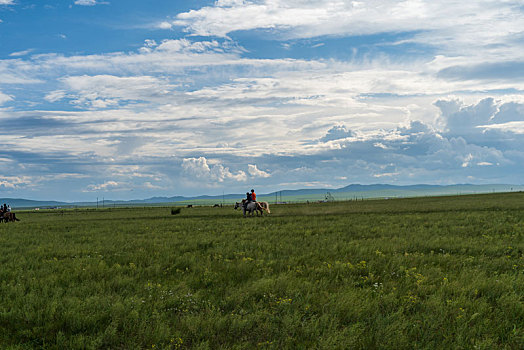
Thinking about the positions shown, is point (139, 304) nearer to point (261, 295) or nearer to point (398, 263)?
point (261, 295)

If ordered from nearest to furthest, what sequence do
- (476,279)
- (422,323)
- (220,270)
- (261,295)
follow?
1. (422,323)
2. (261,295)
3. (476,279)
4. (220,270)

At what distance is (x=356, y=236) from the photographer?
22000 mm

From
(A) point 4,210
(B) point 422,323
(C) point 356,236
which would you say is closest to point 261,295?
(B) point 422,323

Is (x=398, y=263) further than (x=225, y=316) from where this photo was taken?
Yes

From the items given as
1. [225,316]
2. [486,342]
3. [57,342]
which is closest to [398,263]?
[486,342]

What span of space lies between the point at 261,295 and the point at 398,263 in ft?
20.6

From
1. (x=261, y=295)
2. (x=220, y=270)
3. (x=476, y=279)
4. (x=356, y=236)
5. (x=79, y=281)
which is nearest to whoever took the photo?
(x=261, y=295)

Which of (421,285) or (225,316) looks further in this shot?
(421,285)

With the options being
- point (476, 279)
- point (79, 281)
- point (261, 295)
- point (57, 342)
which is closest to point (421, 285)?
point (476, 279)

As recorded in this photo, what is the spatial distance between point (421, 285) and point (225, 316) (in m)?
6.06

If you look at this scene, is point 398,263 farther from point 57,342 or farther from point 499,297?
point 57,342

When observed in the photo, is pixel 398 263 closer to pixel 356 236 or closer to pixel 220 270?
pixel 220 270

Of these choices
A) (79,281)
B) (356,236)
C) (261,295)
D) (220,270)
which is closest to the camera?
(261,295)

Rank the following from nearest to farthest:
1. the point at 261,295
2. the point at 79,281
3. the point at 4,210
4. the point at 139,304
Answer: the point at 139,304, the point at 261,295, the point at 79,281, the point at 4,210
